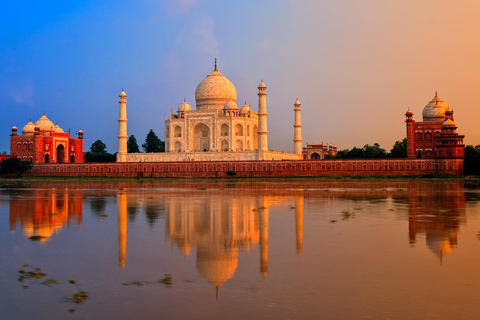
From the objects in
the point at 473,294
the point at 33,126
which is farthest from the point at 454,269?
the point at 33,126

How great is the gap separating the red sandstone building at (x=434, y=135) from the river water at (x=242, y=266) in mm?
32644

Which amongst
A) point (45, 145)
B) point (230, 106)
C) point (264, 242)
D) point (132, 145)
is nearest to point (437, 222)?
point (264, 242)

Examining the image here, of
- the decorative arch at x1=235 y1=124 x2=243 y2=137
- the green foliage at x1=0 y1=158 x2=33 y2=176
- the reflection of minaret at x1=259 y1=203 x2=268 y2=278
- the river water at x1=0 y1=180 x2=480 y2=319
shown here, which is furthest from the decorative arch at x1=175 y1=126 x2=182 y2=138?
the river water at x1=0 y1=180 x2=480 y2=319

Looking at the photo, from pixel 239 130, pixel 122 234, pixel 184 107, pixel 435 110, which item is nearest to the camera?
pixel 122 234

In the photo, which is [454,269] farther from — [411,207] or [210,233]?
[411,207]

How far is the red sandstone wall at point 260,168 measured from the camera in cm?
4466

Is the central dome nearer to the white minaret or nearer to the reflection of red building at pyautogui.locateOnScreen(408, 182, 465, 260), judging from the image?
the white minaret

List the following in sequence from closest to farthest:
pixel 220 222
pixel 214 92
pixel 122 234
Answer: pixel 122 234
pixel 220 222
pixel 214 92

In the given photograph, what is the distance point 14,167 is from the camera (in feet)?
172

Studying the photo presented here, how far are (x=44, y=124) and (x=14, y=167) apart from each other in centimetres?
1235

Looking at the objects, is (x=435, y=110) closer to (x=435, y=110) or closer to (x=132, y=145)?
(x=435, y=110)

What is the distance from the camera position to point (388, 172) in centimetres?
4519

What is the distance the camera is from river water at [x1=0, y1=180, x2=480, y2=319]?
19.2ft

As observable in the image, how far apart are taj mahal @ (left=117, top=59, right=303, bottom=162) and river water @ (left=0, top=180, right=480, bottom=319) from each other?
35455 millimetres
